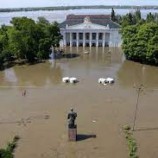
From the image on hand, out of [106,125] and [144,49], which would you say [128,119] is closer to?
[106,125]

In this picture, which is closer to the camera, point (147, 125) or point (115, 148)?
point (115, 148)

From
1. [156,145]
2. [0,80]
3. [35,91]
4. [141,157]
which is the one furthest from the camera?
[0,80]

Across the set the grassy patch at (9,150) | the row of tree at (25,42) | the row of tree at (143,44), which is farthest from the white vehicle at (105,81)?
the grassy patch at (9,150)

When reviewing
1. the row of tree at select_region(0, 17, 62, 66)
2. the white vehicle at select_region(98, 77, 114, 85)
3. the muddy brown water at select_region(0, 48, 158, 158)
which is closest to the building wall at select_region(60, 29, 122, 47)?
the row of tree at select_region(0, 17, 62, 66)

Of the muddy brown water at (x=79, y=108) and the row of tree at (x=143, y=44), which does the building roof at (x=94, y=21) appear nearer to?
the row of tree at (x=143, y=44)

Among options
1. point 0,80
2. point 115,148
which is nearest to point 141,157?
point 115,148
